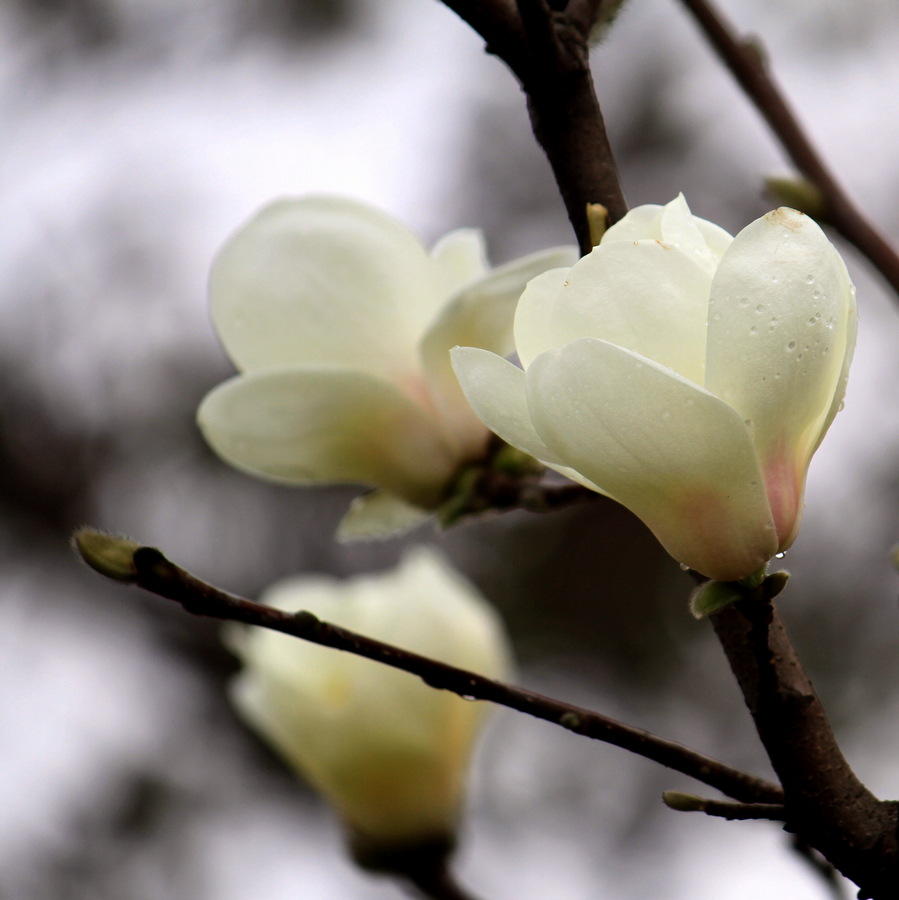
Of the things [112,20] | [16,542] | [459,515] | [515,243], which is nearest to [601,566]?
[515,243]

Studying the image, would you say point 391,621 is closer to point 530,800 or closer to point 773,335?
point 773,335

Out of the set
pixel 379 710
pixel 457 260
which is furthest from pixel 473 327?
pixel 379 710

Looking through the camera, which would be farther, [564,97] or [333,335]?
[333,335]

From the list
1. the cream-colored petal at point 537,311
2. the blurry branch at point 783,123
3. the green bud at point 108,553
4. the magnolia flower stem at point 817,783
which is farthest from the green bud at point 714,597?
the blurry branch at point 783,123

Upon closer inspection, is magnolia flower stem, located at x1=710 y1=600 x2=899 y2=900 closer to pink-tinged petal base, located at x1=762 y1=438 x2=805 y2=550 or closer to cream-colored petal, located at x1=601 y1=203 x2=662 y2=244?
pink-tinged petal base, located at x1=762 y1=438 x2=805 y2=550

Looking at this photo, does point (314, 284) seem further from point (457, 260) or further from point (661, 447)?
point (661, 447)

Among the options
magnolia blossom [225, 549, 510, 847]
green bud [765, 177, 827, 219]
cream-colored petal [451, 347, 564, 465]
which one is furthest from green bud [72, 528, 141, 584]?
magnolia blossom [225, 549, 510, 847]
